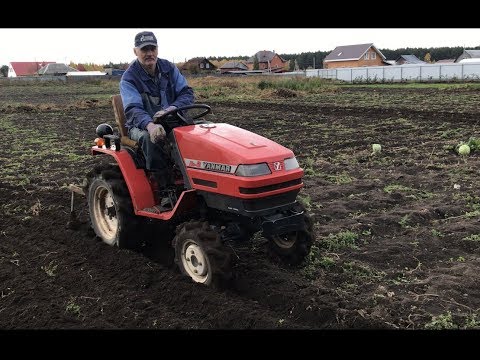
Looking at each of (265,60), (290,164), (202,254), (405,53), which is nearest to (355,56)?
(265,60)

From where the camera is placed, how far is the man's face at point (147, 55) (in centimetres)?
474

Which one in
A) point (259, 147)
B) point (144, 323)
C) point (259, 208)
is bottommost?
point (144, 323)

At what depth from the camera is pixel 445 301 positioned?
3877 mm

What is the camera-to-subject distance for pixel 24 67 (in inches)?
4400

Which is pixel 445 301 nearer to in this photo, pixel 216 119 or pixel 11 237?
pixel 11 237

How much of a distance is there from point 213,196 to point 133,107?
3.83 feet

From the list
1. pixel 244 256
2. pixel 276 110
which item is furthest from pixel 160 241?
pixel 276 110

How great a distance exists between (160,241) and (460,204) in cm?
366

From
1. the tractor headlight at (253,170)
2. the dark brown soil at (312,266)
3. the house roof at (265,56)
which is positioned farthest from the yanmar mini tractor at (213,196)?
the house roof at (265,56)

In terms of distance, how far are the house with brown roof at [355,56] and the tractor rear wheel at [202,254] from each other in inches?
3015

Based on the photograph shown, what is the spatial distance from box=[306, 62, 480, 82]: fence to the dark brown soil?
3500 centimetres

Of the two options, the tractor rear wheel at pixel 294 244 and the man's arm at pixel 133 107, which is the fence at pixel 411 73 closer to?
the tractor rear wheel at pixel 294 244

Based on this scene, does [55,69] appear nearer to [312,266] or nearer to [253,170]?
[312,266]

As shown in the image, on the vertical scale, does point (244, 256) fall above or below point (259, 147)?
below
